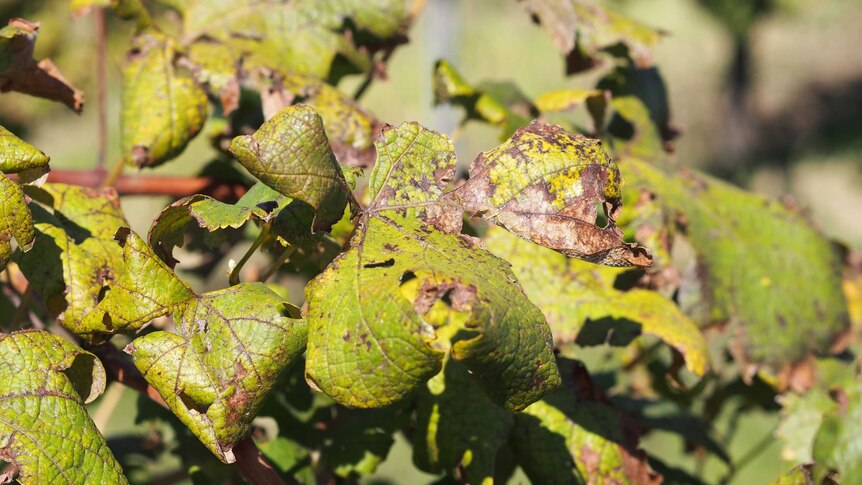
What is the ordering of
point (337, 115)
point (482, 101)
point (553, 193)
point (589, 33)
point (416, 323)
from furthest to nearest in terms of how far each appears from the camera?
point (589, 33) → point (482, 101) → point (337, 115) → point (553, 193) → point (416, 323)

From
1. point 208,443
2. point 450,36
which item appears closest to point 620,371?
point 208,443

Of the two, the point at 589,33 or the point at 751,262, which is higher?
the point at 589,33

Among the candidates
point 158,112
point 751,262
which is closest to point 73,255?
point 158,112

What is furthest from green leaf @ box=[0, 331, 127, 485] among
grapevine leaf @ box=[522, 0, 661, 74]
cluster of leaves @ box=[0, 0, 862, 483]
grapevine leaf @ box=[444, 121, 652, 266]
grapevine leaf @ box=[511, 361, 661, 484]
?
grapevine leaf @ box=[522, 0, 661, 74]

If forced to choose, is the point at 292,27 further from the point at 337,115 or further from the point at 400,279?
the point at 400,279

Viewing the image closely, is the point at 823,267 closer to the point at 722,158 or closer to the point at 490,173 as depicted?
the point at 490,173

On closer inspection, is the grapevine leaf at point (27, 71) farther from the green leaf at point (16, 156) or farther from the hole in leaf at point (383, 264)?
the hole in leaf at point (383, 264)
